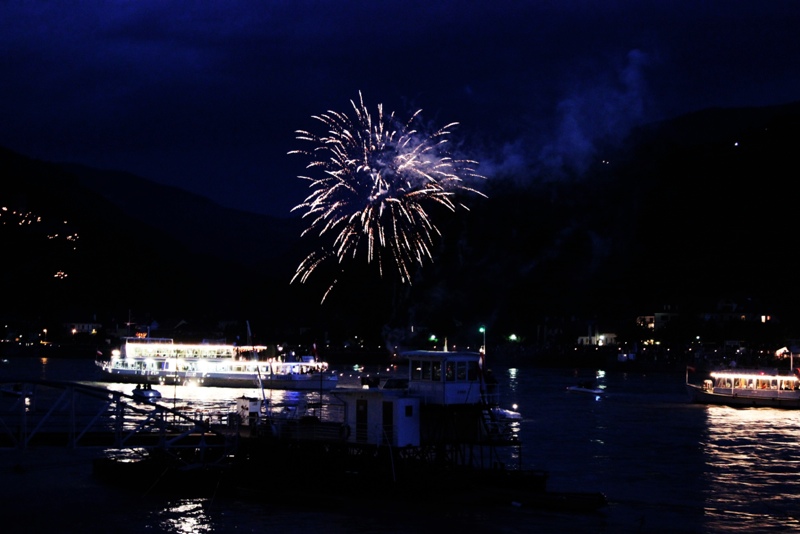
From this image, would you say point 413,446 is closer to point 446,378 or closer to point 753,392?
point 446,378

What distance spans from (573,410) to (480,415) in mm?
50367

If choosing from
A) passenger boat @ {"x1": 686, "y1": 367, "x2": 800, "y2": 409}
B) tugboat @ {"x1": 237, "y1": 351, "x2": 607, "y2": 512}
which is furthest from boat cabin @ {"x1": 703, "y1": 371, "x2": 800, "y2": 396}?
tugboat @ {"x1": 237, "y1": 351, "x2": 607, "y2": 512}

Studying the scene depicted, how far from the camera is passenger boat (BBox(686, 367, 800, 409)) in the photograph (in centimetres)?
10256

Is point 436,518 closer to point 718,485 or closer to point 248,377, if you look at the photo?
point 718,485

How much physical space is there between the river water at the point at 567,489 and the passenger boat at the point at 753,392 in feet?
76.1

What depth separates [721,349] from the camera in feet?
640

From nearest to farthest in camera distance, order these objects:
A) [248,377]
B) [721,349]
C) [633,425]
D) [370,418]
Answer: [370,418] < [633,425] < [248,377] < [721,349]

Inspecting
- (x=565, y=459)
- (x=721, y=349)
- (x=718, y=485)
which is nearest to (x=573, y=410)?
(x=565, y=459)

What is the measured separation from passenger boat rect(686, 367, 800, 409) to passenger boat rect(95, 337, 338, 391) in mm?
41899

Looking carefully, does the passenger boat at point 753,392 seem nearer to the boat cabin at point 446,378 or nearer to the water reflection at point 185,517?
the boat cabin at point 446,378

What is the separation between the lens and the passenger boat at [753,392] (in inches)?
4038

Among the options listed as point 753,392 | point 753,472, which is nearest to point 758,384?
point 753,392

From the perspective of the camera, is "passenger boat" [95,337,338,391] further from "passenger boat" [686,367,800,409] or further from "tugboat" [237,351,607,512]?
"tugboat" [237,351,607,512]

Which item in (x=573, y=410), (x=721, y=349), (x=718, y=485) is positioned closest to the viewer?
(x=718, y=485)
